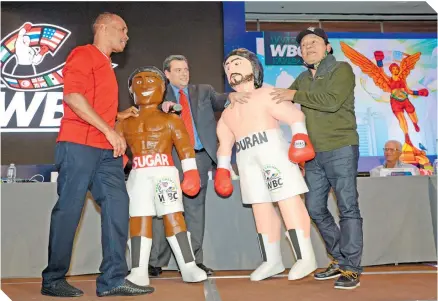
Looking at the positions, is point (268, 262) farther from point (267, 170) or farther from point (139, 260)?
point (139, 260)

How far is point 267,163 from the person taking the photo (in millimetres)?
2627

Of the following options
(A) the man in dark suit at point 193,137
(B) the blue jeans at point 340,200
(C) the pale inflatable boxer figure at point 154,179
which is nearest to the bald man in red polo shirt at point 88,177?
(C) the pale inflatable boxer figure at point 154,179

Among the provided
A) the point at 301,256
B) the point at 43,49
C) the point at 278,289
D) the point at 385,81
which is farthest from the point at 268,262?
the point at 385,81

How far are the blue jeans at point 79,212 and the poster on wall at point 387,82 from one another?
3829 mm

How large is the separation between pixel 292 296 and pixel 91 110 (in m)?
1.30

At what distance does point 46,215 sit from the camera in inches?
128

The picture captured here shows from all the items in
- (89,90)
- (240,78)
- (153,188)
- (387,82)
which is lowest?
(153,188)

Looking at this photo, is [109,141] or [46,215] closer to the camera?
[109,141]

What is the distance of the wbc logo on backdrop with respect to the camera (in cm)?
515

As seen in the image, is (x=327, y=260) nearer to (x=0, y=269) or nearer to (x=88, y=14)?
(x=0, y=269)

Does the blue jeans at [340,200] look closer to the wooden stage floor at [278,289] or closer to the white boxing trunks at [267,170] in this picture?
the white boxing trunks at [267,170]

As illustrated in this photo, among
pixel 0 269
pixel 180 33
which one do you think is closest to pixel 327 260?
pixel 0 269

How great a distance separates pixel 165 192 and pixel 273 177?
0.61 metres

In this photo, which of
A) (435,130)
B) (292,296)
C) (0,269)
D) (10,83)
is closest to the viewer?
(292,296)
